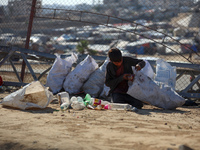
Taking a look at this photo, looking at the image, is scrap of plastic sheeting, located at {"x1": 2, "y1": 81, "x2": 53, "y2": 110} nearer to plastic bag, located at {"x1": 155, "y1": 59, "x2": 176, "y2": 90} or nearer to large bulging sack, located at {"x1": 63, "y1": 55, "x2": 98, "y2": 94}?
large bulging sack, located at {"x1": 63, "y1": 55, "x2": 98, "y2": 94}

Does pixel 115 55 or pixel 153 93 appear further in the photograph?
pixel 153 93

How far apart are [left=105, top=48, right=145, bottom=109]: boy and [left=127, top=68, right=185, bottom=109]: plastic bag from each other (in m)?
0.12

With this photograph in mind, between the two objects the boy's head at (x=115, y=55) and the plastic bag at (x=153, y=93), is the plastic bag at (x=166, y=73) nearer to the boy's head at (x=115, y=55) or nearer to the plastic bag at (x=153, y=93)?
the plastic bag at (x=153, y=93)


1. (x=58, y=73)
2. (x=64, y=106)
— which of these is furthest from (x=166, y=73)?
(x=58, y=73)

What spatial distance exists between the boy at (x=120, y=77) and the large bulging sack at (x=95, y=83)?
58cm

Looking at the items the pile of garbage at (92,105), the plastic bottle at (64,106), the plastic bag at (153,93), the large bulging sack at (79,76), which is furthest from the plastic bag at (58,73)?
the plastic bag at (153,93)

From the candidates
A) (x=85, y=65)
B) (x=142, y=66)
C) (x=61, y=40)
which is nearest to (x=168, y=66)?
(x=142, y=66)

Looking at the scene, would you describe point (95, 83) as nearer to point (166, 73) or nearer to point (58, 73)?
Answer: point (58, 73)

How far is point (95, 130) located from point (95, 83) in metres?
2.15

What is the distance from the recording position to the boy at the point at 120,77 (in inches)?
160

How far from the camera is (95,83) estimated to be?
15.8ft

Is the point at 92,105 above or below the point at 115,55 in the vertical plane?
below

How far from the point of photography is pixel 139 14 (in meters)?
15.1

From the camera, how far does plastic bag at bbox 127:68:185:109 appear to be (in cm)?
399
